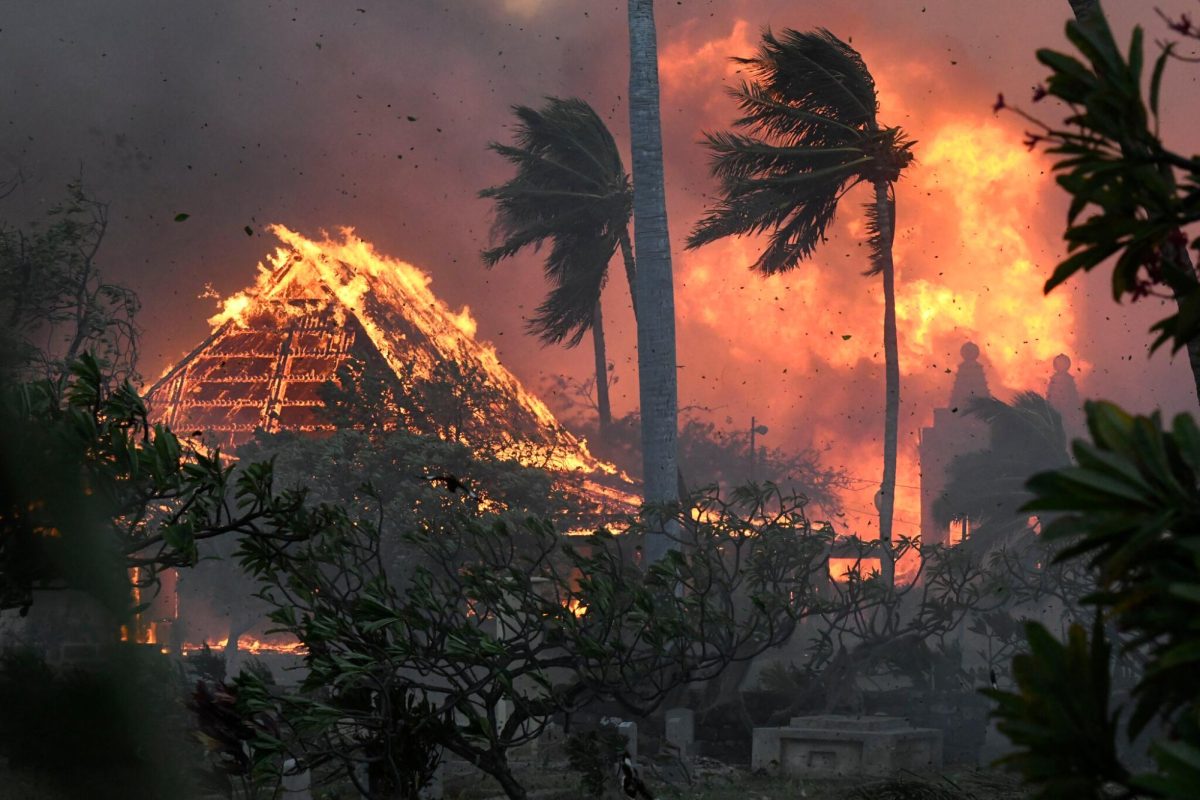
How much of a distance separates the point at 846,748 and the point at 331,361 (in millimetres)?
29140

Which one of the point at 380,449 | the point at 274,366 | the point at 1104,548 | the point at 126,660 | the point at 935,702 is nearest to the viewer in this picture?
the point at 1104,548

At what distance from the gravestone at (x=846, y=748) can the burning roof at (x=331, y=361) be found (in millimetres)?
16270

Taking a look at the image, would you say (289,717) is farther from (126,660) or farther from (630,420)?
(630,420)

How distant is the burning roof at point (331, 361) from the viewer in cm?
3509

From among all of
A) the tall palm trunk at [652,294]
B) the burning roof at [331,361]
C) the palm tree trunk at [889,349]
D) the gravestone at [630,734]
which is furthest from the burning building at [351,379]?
the gravestone at [630,734]

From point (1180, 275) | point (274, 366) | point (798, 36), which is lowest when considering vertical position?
point (1180, 275)

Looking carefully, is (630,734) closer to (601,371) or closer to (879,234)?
(879,234)

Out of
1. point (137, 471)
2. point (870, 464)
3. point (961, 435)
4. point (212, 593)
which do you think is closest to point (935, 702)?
point (137, 471)

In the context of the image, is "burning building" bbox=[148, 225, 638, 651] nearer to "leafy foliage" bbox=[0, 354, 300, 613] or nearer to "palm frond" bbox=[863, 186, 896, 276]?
"palm frond" bbox=[863, 186, 896, 276]

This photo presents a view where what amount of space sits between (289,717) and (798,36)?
2120 cm

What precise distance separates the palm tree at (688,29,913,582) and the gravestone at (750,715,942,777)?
849 centimetres

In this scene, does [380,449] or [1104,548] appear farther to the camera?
[380,449]

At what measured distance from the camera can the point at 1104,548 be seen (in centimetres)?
268

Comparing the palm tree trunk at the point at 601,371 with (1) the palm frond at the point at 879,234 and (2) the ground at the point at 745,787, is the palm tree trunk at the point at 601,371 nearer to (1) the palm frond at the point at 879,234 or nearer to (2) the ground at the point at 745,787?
(1) the palm frond at the point at 879,234
